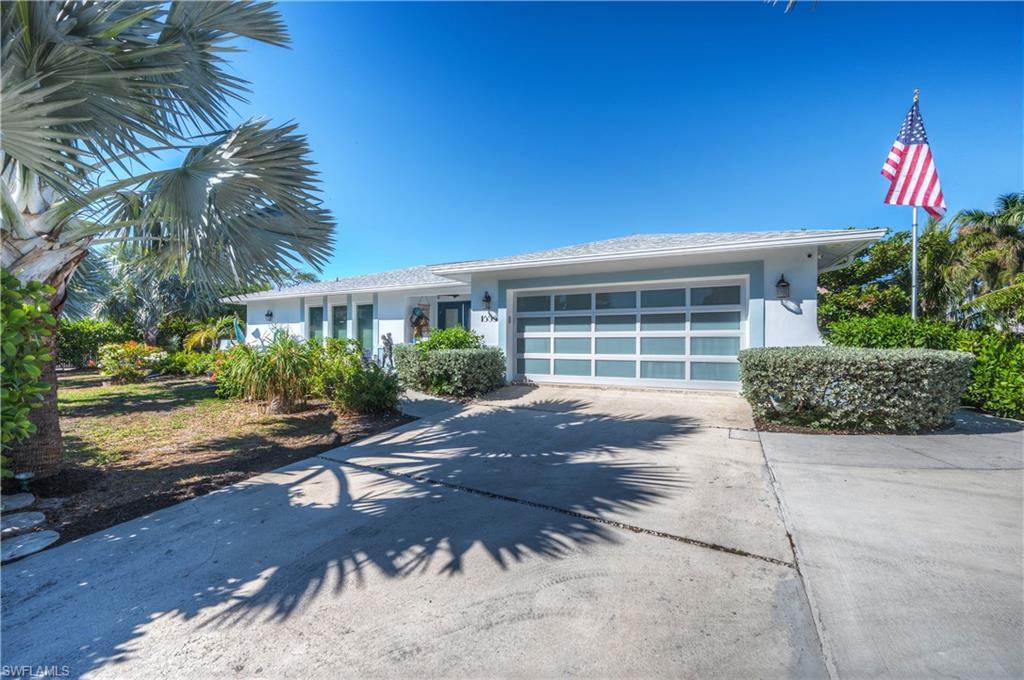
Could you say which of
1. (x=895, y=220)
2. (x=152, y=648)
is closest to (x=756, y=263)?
(x=152, y=648)

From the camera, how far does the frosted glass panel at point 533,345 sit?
976 cm

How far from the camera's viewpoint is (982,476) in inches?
148

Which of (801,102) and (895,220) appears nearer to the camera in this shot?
(801,102)

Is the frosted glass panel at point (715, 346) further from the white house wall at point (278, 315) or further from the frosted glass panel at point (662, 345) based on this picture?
the white house wall at point (278, 315)

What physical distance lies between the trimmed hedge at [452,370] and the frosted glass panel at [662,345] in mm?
3179

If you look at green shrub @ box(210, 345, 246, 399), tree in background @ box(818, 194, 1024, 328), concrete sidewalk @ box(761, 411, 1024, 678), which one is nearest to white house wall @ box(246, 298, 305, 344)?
green shrub @ box(210, 345, 246, 399)

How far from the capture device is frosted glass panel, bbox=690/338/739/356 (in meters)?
8.04

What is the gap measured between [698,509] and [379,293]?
39.6 feet

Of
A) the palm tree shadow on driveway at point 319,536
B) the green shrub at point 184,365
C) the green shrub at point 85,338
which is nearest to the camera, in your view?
the palm tree shadow on driveway at point 319,536

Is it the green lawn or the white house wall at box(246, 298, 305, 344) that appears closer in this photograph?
the green lawn

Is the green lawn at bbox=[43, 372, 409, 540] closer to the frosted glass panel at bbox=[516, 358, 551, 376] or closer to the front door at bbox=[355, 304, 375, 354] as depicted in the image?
the frosted glass panel at bbox=[516, 358, 551, 376]

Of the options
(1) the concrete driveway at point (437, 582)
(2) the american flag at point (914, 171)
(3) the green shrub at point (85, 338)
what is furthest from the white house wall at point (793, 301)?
(3) the green shrub at point (85, 338)

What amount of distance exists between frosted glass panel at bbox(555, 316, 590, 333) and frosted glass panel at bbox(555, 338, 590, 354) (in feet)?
0.69

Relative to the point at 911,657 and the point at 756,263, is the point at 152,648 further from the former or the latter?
the point at 756,263
